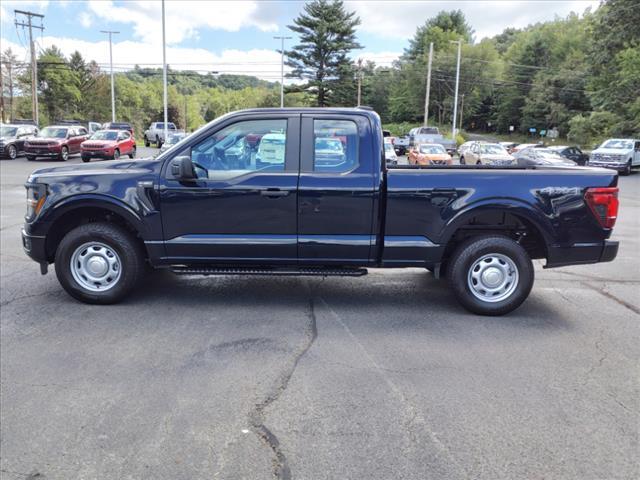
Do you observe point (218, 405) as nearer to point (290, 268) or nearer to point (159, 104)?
point (290, 268)

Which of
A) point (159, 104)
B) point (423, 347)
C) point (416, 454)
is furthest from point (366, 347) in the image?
point (159, 104)

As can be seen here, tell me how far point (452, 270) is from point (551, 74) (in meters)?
83.2

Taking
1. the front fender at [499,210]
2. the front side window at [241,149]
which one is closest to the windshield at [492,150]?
the front fender at [499,210]

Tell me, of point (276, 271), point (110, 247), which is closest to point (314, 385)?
point (276, 271)

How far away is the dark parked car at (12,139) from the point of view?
2727 centimetres

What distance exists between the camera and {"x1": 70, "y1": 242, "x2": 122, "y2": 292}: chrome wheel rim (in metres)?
5.39

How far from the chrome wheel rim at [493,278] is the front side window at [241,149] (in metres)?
2.25

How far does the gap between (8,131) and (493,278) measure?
30.6 m

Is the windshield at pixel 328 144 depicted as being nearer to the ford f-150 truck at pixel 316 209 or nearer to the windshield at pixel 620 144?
the ford f-150 truck at pixel 316 209

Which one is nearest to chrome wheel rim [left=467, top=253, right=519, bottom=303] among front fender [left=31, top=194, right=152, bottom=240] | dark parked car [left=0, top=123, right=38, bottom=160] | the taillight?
the taillight

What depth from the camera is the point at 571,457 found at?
295 cm

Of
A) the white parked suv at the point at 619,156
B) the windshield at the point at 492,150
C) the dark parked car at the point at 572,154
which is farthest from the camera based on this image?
the dark parked car at the point at 572,154

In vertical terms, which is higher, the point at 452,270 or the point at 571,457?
the point at 452,270

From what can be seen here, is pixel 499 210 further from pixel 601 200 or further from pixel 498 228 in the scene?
pixel 601 200
